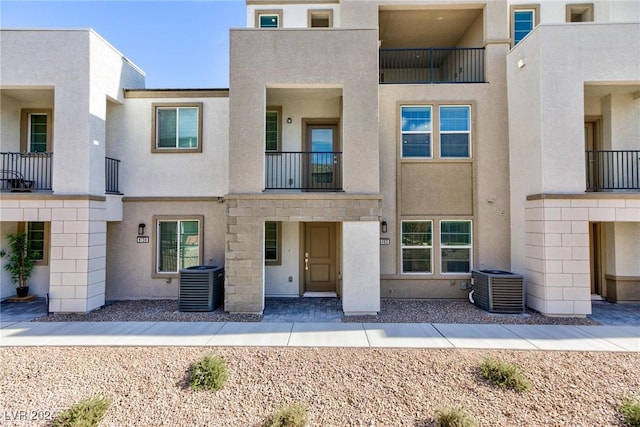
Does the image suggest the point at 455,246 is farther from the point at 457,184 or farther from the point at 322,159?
the point at 322,159

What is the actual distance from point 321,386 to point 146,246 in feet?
23.5

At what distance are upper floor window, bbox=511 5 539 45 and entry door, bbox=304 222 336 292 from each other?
336 inches

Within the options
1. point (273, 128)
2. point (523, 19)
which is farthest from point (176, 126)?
point (523, 19)

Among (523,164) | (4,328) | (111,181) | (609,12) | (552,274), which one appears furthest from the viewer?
(609,12)

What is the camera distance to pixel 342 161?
817cm

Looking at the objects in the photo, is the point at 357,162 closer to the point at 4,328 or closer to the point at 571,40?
the point at 571,40

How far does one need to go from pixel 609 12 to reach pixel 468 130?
20.3 ft

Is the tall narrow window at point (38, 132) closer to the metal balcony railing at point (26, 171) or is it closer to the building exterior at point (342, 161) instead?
the building exterior at point (342, 161)

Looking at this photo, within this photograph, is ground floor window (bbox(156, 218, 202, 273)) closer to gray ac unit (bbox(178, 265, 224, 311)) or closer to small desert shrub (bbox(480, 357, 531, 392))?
gray ac unit (bbox(178, 265, 224, 311))

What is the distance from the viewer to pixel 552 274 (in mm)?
7535

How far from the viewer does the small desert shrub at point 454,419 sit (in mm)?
3893

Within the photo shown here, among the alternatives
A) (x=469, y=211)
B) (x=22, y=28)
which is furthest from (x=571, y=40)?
(x=22, y=28)

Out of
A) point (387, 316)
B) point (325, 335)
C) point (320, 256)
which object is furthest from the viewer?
point (320, 256)

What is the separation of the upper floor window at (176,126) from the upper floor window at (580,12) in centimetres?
1227
